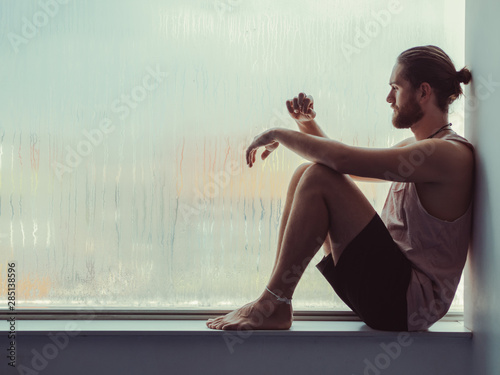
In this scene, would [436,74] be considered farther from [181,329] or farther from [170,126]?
[181,329]

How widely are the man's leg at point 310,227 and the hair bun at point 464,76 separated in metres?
0.44

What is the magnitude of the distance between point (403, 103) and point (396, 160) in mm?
243

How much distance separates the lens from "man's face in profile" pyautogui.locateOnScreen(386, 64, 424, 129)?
137 centimetres

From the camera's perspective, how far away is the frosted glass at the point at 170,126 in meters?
1.51

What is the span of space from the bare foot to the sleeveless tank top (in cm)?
31

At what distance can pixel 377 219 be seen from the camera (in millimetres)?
1258

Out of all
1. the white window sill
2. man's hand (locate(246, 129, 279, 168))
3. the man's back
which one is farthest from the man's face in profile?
the white window sill

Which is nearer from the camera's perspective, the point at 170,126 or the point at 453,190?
the point at 453,190

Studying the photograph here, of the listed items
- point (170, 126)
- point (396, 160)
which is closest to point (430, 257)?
point (396, 160)

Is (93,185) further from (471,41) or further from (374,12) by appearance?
Result: (471,41)

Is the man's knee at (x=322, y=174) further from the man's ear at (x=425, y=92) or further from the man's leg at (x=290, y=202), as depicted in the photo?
the man's ear at (x=425, y=92)

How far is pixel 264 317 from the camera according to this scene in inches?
50.6

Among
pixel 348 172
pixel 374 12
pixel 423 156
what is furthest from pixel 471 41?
pixel 348 172

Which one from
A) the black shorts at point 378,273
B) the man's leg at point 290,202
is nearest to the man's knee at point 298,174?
the man's leg at point 290,202
